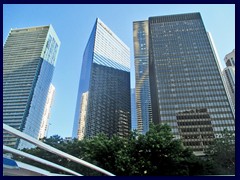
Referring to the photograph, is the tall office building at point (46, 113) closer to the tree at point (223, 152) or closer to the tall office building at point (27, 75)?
the tall office building at point (27, 75)

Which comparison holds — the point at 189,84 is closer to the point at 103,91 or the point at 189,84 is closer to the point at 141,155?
the point at 103,91

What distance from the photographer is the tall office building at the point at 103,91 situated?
133 feet

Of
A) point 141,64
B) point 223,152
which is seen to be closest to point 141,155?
point 223,152

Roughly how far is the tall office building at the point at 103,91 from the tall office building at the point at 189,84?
10228mm

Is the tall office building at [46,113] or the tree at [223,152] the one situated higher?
the tall office building at [46,113]

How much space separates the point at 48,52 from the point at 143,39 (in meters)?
29.1

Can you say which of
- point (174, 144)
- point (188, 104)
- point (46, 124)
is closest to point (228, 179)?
point (174, 144)

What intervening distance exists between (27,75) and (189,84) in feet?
90.6

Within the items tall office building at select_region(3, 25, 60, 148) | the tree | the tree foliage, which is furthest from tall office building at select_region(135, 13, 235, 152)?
tall office building at select_region(3, 25, 60, 148)

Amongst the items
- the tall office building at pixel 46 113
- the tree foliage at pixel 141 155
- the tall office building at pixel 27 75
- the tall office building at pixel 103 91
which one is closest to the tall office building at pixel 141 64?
the tall office building at pixel 103 91

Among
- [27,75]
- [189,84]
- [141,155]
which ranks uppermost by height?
[27,75]

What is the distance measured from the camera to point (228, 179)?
1.77 meters

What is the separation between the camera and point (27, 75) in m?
38.5

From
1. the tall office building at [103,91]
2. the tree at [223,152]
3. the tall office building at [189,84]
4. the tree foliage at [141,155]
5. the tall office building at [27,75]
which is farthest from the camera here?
the tall office building at [103,91]
